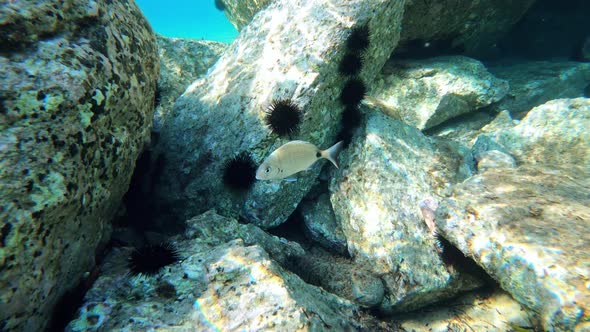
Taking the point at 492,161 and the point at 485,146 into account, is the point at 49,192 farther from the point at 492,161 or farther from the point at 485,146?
the point at 485,146

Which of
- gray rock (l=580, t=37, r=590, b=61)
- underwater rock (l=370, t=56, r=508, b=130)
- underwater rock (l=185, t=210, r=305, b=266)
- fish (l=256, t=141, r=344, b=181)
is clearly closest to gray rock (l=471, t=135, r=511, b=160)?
underwater rock (l=370, t=56, r=508, b=130)

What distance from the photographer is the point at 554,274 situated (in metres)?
2.45

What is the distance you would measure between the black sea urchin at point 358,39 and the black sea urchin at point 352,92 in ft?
1.41

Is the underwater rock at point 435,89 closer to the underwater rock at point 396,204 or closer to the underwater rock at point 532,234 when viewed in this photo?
the underwater rock at point 396,204

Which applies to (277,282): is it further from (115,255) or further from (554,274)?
(554,274)

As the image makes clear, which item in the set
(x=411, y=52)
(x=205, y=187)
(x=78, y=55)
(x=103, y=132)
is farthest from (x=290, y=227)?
(x=411, y=52)

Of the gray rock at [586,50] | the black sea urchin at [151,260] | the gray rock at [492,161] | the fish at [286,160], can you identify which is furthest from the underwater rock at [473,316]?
the gray rock at [586,50]

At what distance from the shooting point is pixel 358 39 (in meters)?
4.04

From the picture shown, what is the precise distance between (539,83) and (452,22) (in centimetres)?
417

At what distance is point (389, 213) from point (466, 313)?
1442mm

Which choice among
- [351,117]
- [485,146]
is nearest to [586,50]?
[485,146]

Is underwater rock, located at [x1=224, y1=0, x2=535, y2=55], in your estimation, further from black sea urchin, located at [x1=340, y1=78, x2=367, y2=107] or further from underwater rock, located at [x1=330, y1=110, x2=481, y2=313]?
underwater rock, located at [x1=330, y1=110, x2=481, y2=313]

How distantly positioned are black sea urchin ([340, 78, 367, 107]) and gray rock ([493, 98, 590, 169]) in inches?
132

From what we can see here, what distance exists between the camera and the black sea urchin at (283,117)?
389 cm
